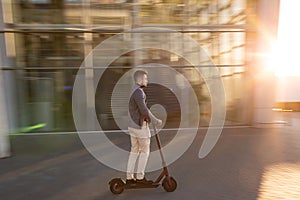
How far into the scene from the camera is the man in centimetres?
343

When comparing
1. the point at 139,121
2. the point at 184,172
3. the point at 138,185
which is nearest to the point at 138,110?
the point at 139,121

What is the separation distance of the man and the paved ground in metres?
0.47

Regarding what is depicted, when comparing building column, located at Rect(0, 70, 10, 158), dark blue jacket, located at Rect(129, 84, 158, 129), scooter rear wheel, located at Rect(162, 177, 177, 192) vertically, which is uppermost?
dark blue jacket, located at Rect(129, 84, 158, 129)

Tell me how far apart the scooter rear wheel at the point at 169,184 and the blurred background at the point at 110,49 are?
3.83 m

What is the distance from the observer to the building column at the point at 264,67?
7.03m

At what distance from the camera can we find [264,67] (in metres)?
7.24

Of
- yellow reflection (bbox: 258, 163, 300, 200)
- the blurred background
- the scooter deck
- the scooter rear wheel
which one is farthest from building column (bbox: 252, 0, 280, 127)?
the scooter deck

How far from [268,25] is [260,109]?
2.48 m

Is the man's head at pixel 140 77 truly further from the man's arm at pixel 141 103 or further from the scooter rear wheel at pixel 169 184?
the scooter rear wheel at pixel 169 184

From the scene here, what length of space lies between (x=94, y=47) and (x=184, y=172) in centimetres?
443

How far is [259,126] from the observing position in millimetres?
7434

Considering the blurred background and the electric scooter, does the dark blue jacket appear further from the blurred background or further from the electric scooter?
the blurred background

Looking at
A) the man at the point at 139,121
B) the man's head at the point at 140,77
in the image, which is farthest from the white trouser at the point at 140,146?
the man's head at the point at 140,77

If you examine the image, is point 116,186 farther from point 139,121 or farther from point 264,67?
point 264,67
